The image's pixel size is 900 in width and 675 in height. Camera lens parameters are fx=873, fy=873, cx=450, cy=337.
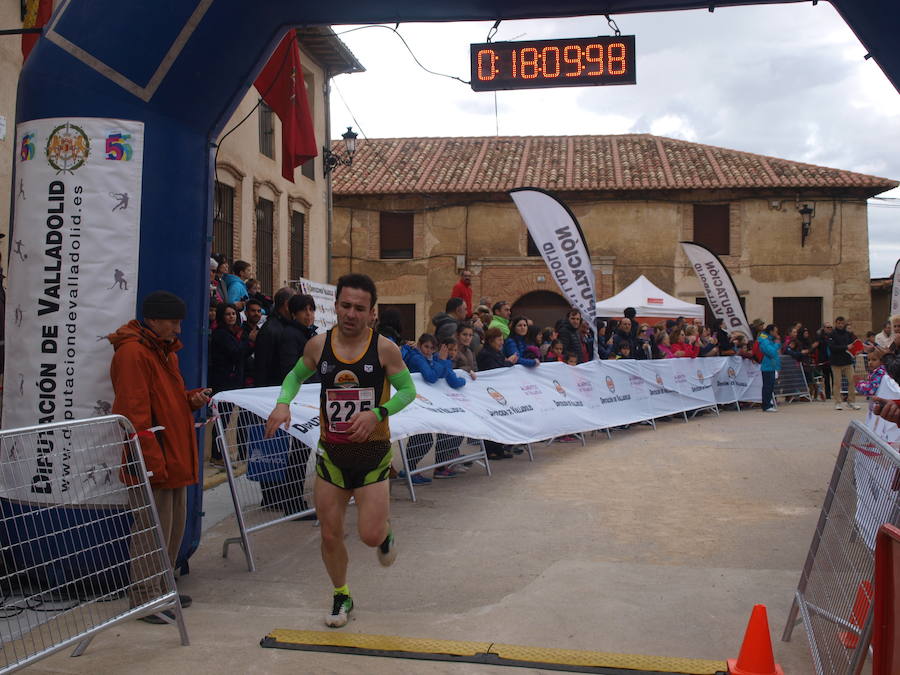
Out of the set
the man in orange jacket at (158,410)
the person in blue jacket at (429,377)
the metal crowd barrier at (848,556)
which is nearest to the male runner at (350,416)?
the man in orange jacket at (158,410)

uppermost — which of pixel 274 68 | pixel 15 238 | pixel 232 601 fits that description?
pixel 274 68

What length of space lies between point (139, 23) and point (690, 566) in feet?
16.6

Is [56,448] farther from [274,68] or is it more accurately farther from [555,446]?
[555,446]

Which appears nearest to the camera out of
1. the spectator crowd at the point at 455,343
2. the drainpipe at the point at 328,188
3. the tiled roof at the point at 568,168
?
the spectator crowd at the point at 455,343

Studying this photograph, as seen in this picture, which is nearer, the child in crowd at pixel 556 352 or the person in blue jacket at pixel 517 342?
the person in blue jacket at pixel 517 342

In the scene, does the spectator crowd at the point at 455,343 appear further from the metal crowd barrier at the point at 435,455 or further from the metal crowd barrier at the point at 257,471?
the metal crowd barrier at the point at 257,471

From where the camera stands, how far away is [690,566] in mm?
6074

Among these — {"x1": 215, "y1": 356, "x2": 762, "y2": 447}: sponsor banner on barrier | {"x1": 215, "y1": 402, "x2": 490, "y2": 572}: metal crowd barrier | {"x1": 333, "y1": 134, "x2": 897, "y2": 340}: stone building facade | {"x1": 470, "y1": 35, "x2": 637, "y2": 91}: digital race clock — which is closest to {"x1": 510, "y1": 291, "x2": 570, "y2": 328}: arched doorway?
{"x1": 333, "y1": 134, "x2": 897, "y2": 340}: stone building facade

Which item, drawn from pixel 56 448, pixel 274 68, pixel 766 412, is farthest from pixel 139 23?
pixel 766 412

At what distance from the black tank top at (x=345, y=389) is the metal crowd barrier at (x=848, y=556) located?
2428 millimetres

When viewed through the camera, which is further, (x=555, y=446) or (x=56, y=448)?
(x=555, y=446)

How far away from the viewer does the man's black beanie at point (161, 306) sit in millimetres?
5031

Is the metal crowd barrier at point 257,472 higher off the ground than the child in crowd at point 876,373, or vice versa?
→ the child in crowd at point 876,373

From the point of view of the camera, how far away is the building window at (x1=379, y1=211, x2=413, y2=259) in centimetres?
3331
